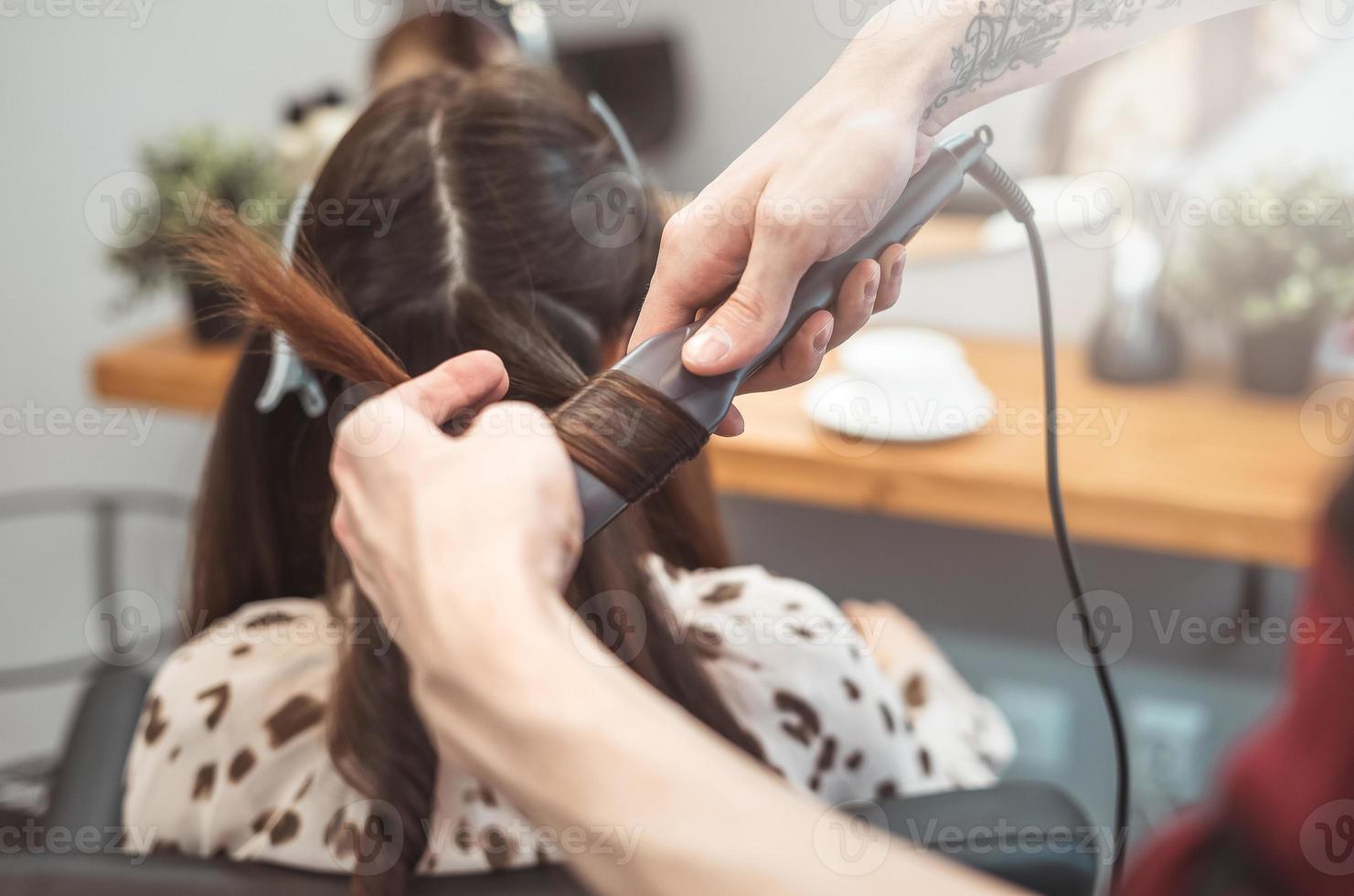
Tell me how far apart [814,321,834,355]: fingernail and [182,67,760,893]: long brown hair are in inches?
5.3

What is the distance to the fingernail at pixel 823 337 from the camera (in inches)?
20.9

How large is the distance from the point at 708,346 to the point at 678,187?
1023 mm

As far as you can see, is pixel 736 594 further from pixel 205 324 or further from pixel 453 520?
pixel 205 324

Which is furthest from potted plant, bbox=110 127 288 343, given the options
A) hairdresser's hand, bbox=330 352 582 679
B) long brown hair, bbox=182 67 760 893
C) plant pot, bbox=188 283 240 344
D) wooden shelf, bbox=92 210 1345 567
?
hairdresser's hand, bbox=330 352 582 679

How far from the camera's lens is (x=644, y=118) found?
150cm

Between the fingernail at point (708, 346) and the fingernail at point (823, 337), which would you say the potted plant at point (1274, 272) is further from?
the fingernail at point (708, 346)

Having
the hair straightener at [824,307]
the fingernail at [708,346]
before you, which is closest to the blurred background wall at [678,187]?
the hair straightener at [824,307]

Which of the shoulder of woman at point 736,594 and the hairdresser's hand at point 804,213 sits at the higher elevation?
the hairdresser's hand at point 804,213

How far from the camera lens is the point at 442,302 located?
0.64 meters

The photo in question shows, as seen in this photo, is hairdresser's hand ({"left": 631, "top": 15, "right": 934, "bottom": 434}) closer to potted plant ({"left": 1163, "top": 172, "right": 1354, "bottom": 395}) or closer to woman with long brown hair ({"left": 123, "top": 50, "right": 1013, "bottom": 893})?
woman with long brown hair ({"left": 123, "top": 50, "right": 1013, "bottom": 893})

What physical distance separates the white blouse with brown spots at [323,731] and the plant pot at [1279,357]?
0.74 m

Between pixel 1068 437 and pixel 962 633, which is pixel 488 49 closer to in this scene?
pixel 1068 437

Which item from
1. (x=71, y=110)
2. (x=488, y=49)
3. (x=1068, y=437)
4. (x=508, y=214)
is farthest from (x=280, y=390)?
(x=71, y=110)

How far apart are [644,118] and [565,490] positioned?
123 cm
